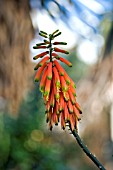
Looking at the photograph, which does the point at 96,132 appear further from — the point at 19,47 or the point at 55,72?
the point at 55,72

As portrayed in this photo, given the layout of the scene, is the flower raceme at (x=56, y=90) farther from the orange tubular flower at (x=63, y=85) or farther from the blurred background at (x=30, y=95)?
the blurred background at (x=30, y=95)

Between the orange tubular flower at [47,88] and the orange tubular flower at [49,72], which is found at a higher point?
the orange tubular flower at [49,72]

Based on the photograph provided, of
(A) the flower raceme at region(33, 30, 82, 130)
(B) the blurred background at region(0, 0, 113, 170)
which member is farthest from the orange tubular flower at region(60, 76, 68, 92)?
(B) the blurred background at region(0, 0, 113, 170)

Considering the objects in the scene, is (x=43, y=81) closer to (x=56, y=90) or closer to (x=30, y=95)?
(x=56, y=90)

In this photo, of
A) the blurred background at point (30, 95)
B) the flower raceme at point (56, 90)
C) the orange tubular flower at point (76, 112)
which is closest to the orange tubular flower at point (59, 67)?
the flower raceme at point (56, 90)

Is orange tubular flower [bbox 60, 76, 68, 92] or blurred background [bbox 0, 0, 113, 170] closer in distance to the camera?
orange tubular flower [bbox 60, 76, 68, 92]

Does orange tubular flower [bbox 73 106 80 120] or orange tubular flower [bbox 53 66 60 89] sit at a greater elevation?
orange tubular flower [bbox 53 66 60 89]

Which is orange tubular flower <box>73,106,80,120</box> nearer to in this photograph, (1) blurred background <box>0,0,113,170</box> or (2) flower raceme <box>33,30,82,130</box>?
(2) flower raceme <box>33,30,82,130</box>

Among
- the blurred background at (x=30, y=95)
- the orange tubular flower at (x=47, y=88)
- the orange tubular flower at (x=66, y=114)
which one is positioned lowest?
the orange tubular flower at (x=66, y=114)

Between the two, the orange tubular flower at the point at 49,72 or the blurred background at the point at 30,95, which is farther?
the blurred background at the point at 30,95
